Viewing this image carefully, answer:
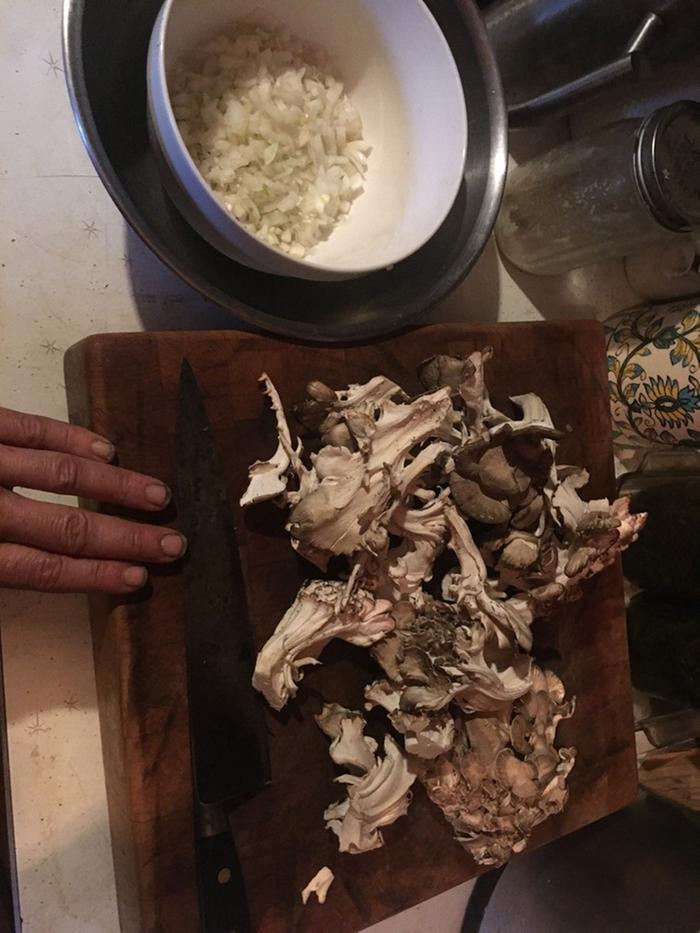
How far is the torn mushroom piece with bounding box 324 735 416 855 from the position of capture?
0.90 meters

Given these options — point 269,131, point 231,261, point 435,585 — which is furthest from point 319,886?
point 269,131

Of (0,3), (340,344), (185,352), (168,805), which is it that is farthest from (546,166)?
(168,805)

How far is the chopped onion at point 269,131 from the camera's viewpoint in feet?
2.84

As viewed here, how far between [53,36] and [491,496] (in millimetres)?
767

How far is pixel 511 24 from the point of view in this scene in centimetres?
108

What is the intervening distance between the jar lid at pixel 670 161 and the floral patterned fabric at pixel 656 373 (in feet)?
0.64

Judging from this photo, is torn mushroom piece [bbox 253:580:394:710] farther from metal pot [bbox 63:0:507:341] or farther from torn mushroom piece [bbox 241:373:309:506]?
metal pot [bbox 63:0:507:341]

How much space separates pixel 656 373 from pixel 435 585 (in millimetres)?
487

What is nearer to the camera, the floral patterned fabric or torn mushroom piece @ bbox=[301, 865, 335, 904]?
torn mushroom piece @ bbox=[301, 865, 335, 904]

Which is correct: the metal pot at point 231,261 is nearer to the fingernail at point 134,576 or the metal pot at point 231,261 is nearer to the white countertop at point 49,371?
the white countertop at point 49,371

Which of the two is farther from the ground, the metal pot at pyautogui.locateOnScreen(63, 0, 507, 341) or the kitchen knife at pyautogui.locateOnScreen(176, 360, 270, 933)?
the metal pot at pyautogui.locateOnScreen(63, 0, 507, 341)

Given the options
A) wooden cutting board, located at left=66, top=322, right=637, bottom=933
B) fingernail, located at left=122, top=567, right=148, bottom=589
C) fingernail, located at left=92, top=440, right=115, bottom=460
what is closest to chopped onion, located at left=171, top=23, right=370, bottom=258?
wooden cutting board, located at left=66, top=322, right=637, bottom=933

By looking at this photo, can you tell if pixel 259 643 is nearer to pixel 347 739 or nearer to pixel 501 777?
pixel 347 739

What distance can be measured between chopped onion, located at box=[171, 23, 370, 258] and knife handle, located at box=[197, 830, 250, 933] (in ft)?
2.27
